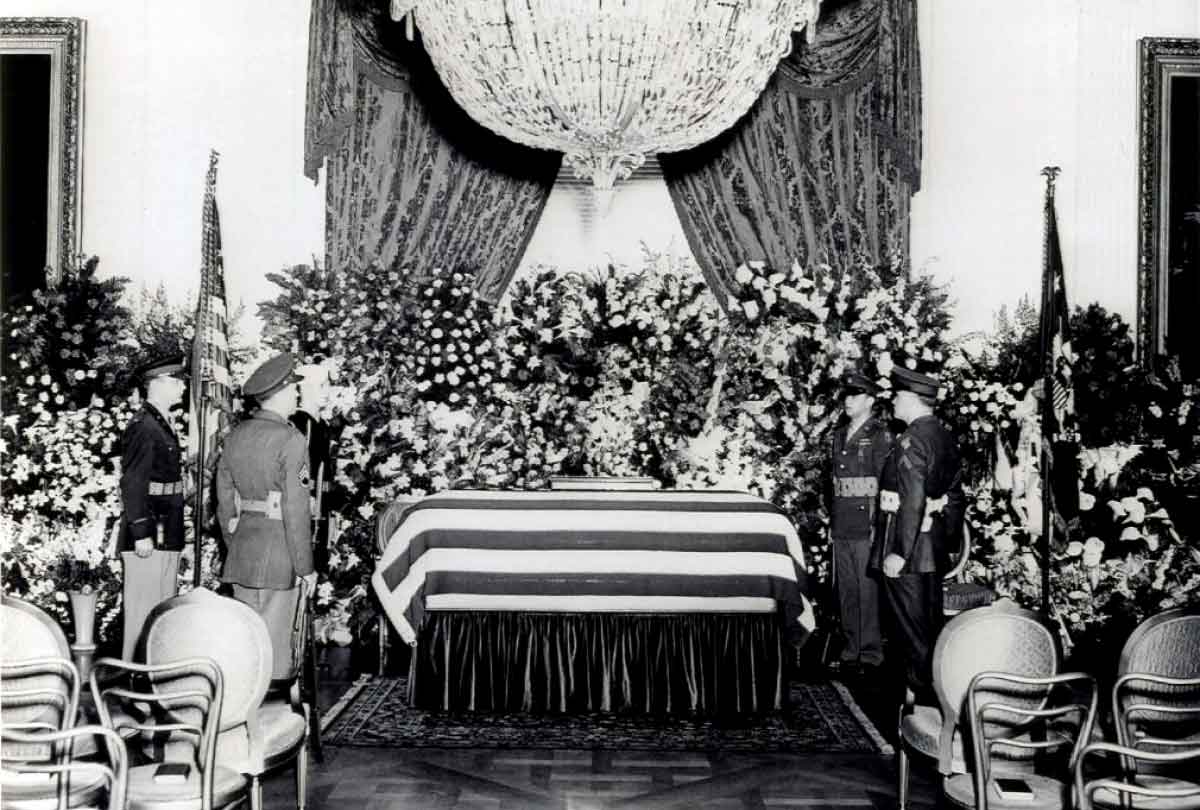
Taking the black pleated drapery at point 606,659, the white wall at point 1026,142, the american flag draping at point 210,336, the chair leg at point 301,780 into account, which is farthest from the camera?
the white wall at point 1026,142

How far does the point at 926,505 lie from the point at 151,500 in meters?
3.98

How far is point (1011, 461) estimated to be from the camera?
7.31 meters

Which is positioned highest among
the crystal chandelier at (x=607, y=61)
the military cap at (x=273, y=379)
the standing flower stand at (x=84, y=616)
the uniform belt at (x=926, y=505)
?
the crystal chandelier at (x=607, y=61)

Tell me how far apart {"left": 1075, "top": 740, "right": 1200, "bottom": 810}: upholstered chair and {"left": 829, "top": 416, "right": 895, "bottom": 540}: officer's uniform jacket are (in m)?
3.06

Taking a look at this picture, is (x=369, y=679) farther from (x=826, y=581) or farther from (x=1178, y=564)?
(x=1178, y=564)

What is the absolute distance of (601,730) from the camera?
546cm

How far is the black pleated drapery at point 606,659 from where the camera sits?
18.2 ft

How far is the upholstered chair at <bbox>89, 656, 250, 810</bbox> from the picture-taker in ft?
10.9

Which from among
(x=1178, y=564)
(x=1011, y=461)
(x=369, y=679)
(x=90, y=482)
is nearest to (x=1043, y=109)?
(x=1011, y=461)

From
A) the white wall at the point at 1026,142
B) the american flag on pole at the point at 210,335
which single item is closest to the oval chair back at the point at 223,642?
the american flag on pole at the point at 210,335

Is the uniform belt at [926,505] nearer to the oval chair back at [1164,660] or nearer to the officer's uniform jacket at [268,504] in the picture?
the oval chair back at [1164,660]

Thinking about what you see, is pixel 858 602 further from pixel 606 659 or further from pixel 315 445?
pixel 315 445

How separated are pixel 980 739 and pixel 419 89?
20.0 ft

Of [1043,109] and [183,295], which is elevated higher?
[1043,109]
